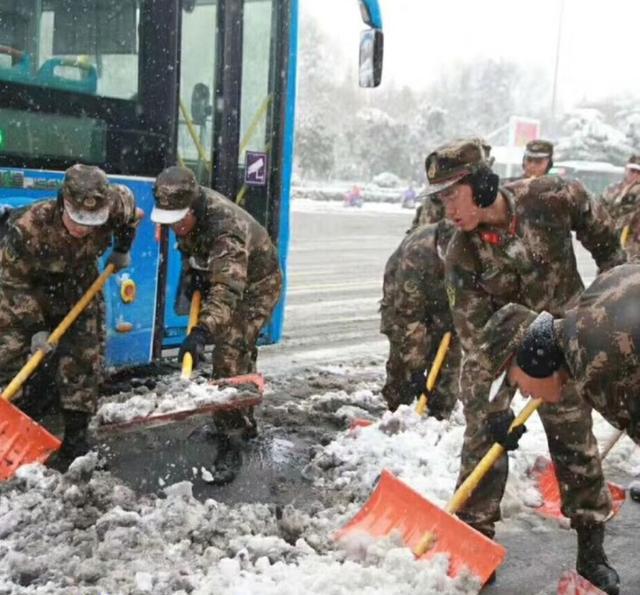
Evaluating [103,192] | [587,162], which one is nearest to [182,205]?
[103,192]

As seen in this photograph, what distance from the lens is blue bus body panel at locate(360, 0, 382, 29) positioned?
585 centimetres

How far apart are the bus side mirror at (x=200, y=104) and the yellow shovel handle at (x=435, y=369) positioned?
213cm

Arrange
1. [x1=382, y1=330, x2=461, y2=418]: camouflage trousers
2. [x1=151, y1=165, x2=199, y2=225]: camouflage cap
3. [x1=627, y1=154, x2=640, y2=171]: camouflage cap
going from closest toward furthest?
1. [x1=151, y1=165, x2=199, y2=225]: camouflage cap
2. [x1=382, y1=330, x2=461, y2=418]: camouflage trousers
3. [x1=627, y1=154, x2=640, y2=171]: camouflage cap

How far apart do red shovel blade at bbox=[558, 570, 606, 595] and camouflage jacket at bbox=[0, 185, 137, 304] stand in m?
2.74

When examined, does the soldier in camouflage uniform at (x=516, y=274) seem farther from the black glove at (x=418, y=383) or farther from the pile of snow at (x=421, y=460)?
the black glove at (x=418, y=383)

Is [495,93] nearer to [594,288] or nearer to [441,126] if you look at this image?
[441,126]

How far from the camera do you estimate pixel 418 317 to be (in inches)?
204

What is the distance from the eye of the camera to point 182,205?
449 centimetres

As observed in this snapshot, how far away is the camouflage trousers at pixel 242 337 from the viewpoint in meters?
4.96

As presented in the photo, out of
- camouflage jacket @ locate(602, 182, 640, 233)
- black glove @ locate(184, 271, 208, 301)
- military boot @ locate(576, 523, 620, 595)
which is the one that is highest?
camouflage jacket @ locate(602, 182, 640, 233)

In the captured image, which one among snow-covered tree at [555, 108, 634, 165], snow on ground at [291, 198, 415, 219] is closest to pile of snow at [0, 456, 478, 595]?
snow on ground at [291, 198, 415, 219]

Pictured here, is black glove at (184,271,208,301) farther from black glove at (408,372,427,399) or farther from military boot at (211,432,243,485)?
black glove at (408,372,427,399)

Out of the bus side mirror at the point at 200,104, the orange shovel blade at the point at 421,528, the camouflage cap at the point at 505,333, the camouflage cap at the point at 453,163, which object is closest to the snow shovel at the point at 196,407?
the orange shovel blade at the point at 421,528

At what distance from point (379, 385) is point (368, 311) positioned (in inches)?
144
